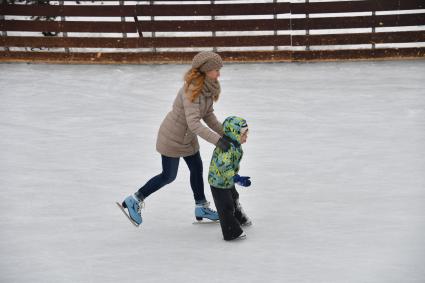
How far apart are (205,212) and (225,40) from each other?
6992 millimetres

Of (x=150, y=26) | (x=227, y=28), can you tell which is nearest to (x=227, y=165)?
(x=227, y=28)

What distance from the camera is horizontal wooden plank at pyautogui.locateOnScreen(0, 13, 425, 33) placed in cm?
1170

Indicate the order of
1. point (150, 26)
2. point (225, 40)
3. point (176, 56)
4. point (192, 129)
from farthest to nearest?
1. point (150, 26)
2. point (225, 40)
3. point (176, 56)
4. point (192, 129)

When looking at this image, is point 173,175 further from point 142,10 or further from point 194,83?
point 142,10

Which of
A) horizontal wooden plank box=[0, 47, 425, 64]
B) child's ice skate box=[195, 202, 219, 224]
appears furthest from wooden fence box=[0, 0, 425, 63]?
child's ice skate box=[195, 202, 219, 224]

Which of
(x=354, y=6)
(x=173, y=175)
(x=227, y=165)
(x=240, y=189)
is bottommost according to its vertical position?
(x=240, y=189)

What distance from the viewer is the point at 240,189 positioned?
6.09 m

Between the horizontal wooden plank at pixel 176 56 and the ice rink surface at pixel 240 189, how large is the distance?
102cm

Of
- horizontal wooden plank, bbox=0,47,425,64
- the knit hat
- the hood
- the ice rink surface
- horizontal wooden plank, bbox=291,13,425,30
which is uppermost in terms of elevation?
the knit hat

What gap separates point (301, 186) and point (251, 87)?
398 centimetres

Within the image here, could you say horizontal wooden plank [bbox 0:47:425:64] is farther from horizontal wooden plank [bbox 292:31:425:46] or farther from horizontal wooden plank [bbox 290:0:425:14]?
horizontal wooden plank [bbox 290:0:425:14]

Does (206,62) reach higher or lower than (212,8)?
lower

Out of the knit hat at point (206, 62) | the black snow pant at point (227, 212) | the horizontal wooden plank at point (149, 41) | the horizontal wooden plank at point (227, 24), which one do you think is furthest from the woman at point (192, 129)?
the horizontal wooden plank at point (227, 24)

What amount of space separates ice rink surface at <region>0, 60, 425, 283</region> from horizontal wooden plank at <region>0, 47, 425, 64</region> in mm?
1021
